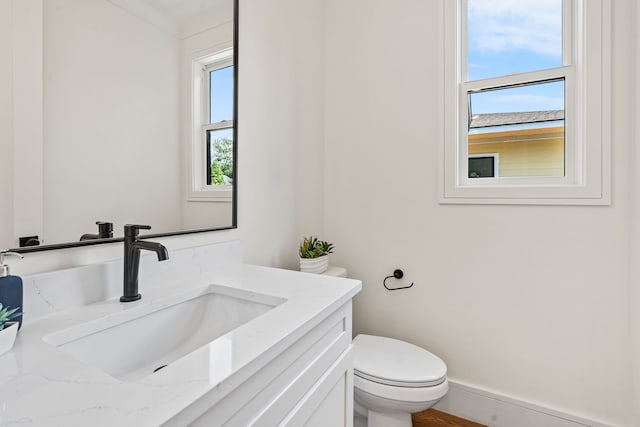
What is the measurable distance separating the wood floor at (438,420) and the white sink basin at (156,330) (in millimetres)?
1139

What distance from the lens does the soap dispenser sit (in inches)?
23.4

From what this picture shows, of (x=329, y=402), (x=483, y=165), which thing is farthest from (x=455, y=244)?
(x=329, y=402)

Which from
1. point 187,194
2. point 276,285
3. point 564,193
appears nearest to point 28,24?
point 187,194

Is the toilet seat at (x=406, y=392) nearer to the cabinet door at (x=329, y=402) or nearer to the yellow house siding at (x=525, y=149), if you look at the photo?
the cabinet door at (x=329, y=402)

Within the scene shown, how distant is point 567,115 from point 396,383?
1.34 metres

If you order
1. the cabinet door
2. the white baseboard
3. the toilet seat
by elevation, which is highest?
the cabinet door

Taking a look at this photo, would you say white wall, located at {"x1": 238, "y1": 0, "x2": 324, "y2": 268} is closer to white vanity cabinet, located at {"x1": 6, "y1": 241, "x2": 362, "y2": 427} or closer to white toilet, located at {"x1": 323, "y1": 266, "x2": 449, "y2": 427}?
white vanity cabinet, located at {"x1": 6, "y1": 241, "x2": 362, "y2": 427}

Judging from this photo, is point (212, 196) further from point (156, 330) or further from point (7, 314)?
point (7, 314)

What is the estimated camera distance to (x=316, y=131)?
5.97 feet

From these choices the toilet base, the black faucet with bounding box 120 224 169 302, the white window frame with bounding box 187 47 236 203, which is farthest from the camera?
the toilet base

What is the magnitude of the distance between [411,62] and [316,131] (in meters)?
0.60

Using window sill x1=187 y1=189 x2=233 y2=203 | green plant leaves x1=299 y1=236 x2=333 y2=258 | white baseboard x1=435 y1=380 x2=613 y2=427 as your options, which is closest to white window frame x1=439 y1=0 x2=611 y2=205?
green plant leaves x1=299 y1=236 x2=333 y2=258

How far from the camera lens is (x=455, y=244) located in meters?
1.55

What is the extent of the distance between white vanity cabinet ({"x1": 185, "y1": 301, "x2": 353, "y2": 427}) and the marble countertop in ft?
0.10
